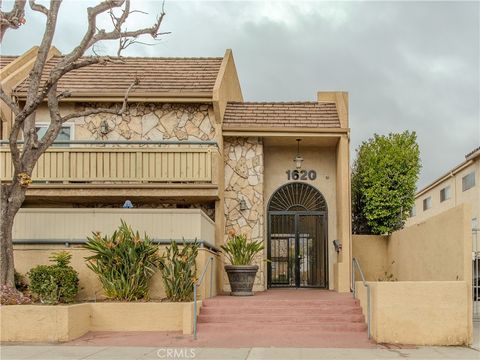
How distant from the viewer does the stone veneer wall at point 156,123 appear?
18.5 metres

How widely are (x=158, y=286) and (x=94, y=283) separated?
149 centimetres

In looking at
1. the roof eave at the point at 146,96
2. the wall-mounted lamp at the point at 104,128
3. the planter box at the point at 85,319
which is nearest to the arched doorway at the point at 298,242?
the roof eave at the point at 146,96

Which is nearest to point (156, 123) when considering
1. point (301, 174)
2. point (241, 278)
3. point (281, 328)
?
point (301, 174)

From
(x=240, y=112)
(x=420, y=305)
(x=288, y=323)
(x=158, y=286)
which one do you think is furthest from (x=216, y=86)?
(x=420, y=305)

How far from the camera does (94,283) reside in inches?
578

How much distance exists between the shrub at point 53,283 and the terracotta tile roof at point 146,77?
20.3 ft

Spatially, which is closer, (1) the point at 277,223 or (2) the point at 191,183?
(2) the point at 191,183

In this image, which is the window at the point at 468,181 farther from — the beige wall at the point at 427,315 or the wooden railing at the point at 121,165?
the beige wall at the point at 427,315

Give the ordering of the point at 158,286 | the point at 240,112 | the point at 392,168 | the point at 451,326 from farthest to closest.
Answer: the point at 392,168
the point at 240,112
the point at 158,286
the point at 451,326

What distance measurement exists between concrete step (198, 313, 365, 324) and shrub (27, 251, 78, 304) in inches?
113

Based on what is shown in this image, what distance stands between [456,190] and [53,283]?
88.5 ft

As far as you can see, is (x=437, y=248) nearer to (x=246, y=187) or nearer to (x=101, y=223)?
(x=246, y=187)

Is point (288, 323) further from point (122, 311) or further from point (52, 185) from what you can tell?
point (52, 185)

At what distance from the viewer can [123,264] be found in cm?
1398
